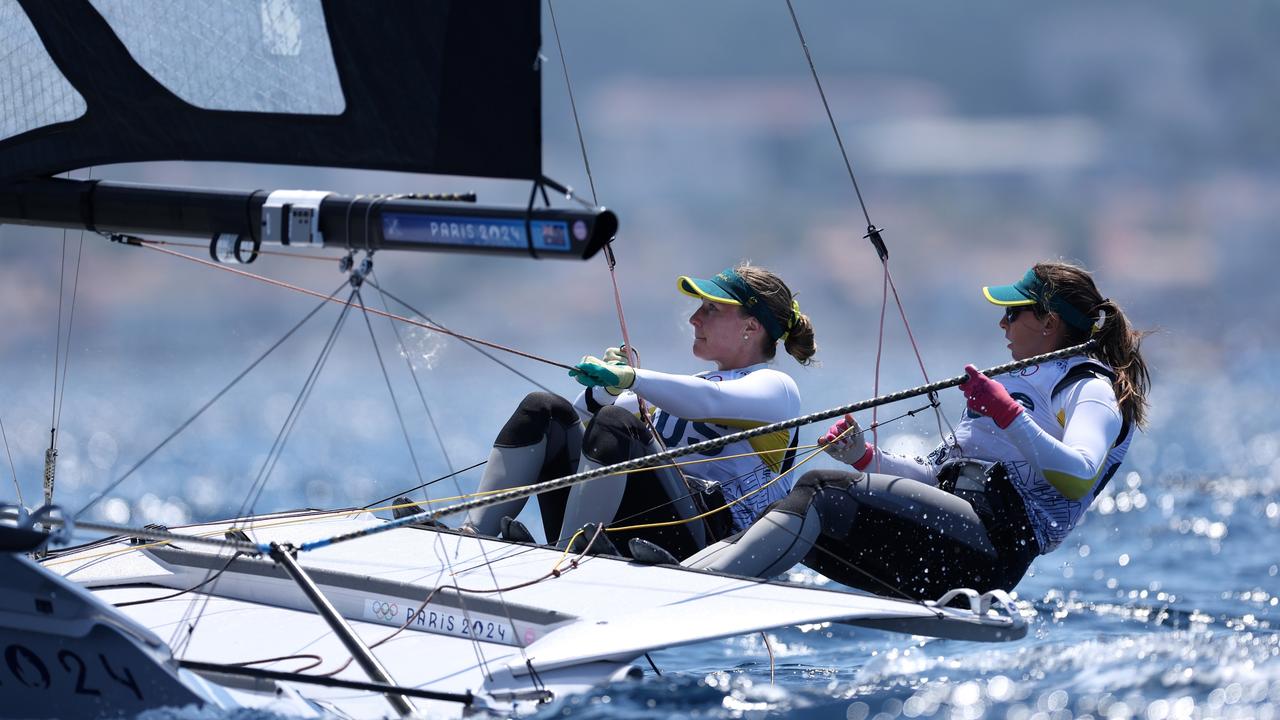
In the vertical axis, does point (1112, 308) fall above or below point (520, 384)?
below

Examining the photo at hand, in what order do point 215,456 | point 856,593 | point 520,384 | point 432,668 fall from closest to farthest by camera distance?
1. point 432,668
2. point 856,593
3. point 215,456
4. point 520,384

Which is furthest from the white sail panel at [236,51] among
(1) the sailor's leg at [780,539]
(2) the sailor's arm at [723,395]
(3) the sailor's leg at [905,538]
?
(3) the sailor's leg at [905,538]

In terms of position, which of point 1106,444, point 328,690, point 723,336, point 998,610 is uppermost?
point 723,336

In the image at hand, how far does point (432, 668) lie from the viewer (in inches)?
108

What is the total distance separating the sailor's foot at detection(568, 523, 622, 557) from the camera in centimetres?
328

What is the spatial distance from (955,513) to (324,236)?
1.53m

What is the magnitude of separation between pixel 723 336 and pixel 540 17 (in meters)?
1.26

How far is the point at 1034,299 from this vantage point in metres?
3.37

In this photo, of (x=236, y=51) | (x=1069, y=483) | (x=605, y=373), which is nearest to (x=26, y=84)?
(x=236, y=51)

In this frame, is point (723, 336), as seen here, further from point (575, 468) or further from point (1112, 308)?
point (1112, 308)

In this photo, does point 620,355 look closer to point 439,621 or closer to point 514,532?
point 514,532

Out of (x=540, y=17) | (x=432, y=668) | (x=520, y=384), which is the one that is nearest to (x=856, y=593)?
(x=432, y=668)

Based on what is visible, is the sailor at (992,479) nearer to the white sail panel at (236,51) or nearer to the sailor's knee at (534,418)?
the sailor's knee at (534,418)

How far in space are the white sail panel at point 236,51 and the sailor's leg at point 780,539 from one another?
50.6 inches
